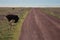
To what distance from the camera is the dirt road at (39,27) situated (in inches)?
55.4

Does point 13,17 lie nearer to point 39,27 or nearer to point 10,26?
point 10,26

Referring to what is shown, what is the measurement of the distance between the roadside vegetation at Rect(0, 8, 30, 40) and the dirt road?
5cm

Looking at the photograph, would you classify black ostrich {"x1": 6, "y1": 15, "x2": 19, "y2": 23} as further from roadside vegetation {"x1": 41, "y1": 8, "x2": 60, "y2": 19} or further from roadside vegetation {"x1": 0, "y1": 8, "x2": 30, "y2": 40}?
roadside vegetation {"x1": 41, "y1": 8, "x2": 60, "y2": 19}

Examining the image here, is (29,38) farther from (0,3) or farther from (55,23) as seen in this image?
(0,3)

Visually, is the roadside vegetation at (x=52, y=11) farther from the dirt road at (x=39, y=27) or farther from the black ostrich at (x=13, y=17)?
the black ostrich at (x=13, y=17)

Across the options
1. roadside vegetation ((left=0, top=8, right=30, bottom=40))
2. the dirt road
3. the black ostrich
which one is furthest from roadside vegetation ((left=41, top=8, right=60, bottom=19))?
the black ostrich

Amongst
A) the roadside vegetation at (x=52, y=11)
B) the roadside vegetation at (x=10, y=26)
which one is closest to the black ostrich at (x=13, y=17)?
the roadside vegetation at (x=10, y=26)

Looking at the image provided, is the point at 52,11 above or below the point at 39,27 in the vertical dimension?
above

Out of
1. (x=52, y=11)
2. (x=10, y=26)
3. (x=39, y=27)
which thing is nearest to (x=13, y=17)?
(x=10, y=26)

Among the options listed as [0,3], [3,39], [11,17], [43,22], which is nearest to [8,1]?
[0,3]

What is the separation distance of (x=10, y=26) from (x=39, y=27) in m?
0.30

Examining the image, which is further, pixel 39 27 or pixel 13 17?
pixel 13 17

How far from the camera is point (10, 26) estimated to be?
154 cm

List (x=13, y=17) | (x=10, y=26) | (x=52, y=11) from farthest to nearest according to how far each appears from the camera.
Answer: (x=52, y=11) → (x=13, y=17) → (x=10, y=26)
